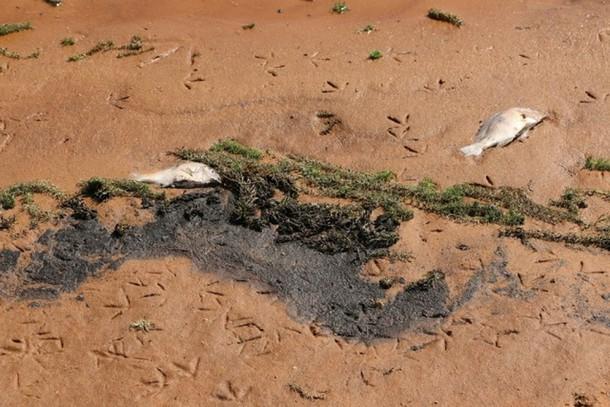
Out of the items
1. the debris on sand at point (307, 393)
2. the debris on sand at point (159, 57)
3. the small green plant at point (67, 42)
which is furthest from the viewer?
the small green plant at point (67, 42)

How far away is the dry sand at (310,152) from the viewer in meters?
6.87

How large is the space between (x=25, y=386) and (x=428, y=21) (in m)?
6.45

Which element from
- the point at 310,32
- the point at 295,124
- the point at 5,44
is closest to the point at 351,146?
the point at 295,124

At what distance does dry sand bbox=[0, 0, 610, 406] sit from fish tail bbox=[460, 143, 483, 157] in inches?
4.5

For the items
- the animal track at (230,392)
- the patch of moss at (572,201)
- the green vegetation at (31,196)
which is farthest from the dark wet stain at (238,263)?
the patch of moss at (572,201)

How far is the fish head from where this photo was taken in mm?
8852

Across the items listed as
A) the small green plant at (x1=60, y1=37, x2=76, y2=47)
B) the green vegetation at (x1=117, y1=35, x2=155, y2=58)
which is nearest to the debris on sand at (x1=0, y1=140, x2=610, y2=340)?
the green vegetation at (x1=117, y1=35, x2=155, y2=58)

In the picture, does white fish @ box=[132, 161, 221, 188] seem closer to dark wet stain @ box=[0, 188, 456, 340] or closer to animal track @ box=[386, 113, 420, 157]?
dark wet stain @ box=[0, 188, 456, 340]

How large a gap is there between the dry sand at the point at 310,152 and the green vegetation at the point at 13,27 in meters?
0.08

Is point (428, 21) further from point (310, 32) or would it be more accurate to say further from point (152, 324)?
point (152, 324)

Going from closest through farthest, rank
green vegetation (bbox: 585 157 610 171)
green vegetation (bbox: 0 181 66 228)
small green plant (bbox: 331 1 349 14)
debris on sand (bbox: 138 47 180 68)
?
1. green vegetation (bbox: 0 181 66 228)
2. green vegetation (bbox: 585 157 610 171)
3. debris on sand (bbox: 138 47 180 68)
4. small green plant (bbox: 331 1 349 14)

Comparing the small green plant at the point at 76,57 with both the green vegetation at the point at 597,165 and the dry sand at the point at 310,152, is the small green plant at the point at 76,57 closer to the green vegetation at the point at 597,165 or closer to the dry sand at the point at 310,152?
the dry sand at the point at 310,152

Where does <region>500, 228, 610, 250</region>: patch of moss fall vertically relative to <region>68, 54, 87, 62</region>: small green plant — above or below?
below

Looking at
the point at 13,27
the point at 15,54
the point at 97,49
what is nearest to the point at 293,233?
the point at 97,49
